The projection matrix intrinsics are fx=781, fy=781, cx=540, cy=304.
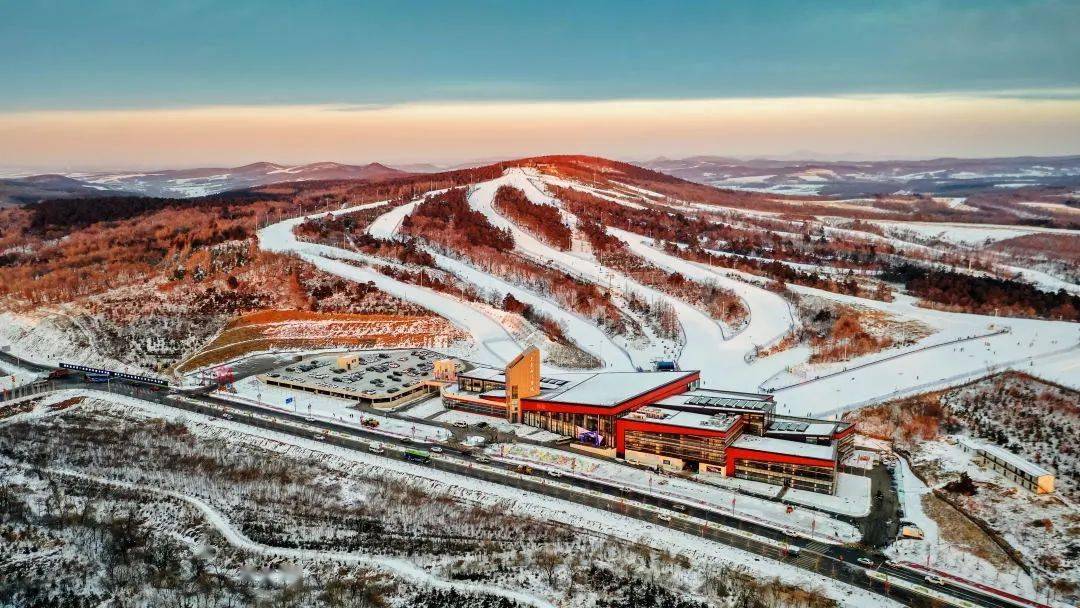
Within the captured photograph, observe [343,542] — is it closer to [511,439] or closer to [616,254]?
[511,439]

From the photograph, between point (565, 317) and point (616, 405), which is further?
point (565, 317)

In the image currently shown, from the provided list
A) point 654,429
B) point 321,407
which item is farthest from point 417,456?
point 654,429

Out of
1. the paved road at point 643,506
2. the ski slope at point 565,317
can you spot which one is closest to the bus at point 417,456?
the paved road at point 643,506

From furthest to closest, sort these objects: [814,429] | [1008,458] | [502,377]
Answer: [502,377] < [814,429] < [1008,458]

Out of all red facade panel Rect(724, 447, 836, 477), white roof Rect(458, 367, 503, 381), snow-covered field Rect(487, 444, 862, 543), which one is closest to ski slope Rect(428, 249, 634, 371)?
white roof Rect(458, 367, 503, 381)

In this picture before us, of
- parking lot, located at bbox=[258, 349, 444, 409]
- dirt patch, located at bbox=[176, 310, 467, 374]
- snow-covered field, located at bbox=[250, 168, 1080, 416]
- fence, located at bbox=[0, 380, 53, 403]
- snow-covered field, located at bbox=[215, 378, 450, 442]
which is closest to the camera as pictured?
snow-covered field, located at bbox=[215, 378, 450, 442]

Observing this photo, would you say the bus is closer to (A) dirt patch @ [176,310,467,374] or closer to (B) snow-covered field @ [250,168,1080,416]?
(B) snow-covered field @ [250,168,1080,416]

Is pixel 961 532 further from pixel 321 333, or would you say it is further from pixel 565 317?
pixel 321 333
